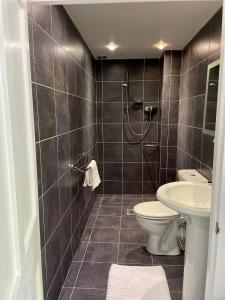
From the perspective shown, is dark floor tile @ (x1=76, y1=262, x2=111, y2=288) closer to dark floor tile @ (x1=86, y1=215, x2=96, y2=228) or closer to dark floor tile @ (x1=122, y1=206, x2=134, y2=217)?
dark floor tile @ (x1=86, y1=215, x2=96, y2=228)

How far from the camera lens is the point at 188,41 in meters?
2.99

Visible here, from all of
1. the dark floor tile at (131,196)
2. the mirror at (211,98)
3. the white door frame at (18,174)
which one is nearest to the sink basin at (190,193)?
the mirror at (211,98)

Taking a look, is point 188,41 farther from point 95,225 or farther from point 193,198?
point 95,225

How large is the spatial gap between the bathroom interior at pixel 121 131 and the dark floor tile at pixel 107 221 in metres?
0.01

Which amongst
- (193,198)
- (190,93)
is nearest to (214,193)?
(193,198)

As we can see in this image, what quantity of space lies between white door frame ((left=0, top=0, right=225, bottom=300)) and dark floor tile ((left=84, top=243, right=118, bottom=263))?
138 cm

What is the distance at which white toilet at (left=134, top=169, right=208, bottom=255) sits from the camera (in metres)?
2.34

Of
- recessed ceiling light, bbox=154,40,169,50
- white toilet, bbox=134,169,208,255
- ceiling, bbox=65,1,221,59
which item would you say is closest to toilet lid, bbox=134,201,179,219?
white toilet, bbox=134,169,208,255

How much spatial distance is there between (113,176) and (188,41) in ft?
7.74

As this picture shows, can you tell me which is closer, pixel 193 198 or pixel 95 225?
pixel 193 198

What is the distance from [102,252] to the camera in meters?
2.54

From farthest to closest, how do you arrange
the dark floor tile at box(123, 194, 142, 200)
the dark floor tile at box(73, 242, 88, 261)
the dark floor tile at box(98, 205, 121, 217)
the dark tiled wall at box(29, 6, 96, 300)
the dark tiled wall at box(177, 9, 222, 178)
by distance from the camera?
1. the dark floor tile at box(123, 194, 142, 200)
2. the dark floor tile at box(98, 205, 121, 217)
3. the dark floor tile at box(73, 242, 88, 261)
4. the dark tiled wall at box(177, 9, 222, 178)
5. the dark tiled wall at box(29, 6, 96, 300)

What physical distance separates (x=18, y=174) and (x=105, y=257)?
1972 millimetres

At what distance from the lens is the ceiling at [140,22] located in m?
2.01
